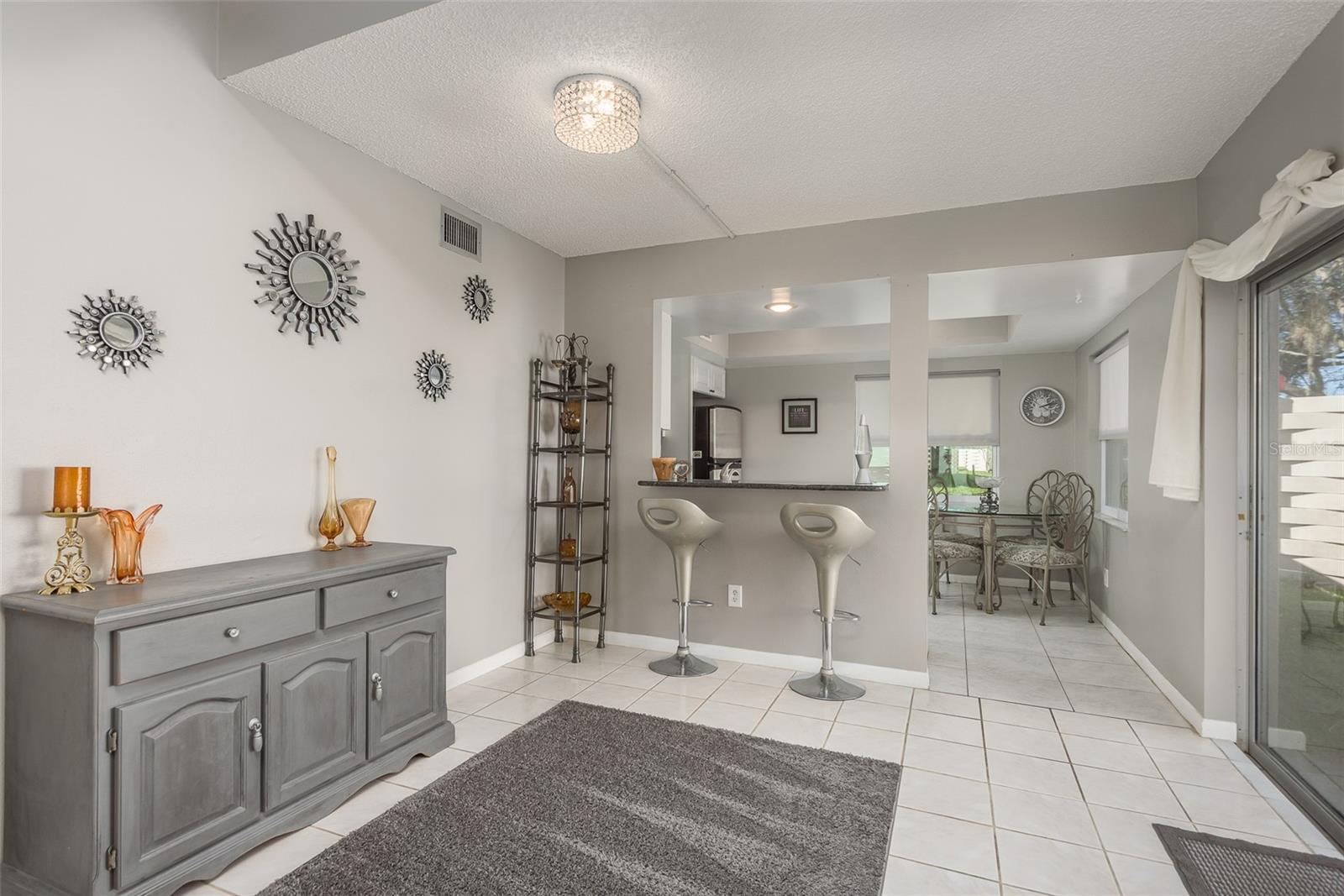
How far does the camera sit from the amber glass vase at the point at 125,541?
6.20ft

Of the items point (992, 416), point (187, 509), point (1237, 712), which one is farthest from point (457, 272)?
point (992, 416)

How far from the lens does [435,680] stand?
2670 millimetres

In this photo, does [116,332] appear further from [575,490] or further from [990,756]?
[990,756]

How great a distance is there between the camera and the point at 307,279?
264cm

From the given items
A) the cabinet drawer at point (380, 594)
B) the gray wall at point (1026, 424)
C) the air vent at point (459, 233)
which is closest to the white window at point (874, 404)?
the gray wall at point (1026, 424)

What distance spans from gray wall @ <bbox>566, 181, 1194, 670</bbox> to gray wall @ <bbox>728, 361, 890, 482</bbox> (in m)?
2.99

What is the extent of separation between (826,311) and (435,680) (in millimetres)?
3365

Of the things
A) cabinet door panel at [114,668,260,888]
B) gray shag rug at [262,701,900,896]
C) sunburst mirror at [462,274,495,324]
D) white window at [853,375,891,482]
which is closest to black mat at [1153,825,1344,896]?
gray shag rug at [262,701,900,896]

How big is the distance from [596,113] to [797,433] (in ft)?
16.3

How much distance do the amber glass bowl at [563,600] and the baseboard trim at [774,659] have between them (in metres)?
0.28

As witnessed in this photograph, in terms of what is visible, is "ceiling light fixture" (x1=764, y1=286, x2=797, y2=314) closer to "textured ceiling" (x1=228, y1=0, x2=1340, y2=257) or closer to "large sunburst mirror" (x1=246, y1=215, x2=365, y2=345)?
"textured ceiling" (x1=228, y1=0, x2=1340, y2=257)

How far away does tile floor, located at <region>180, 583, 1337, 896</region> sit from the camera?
1940mm

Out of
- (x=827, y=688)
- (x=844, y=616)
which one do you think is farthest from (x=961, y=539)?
(x=827, y=688)

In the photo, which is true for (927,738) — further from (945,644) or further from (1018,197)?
(1018,197)
